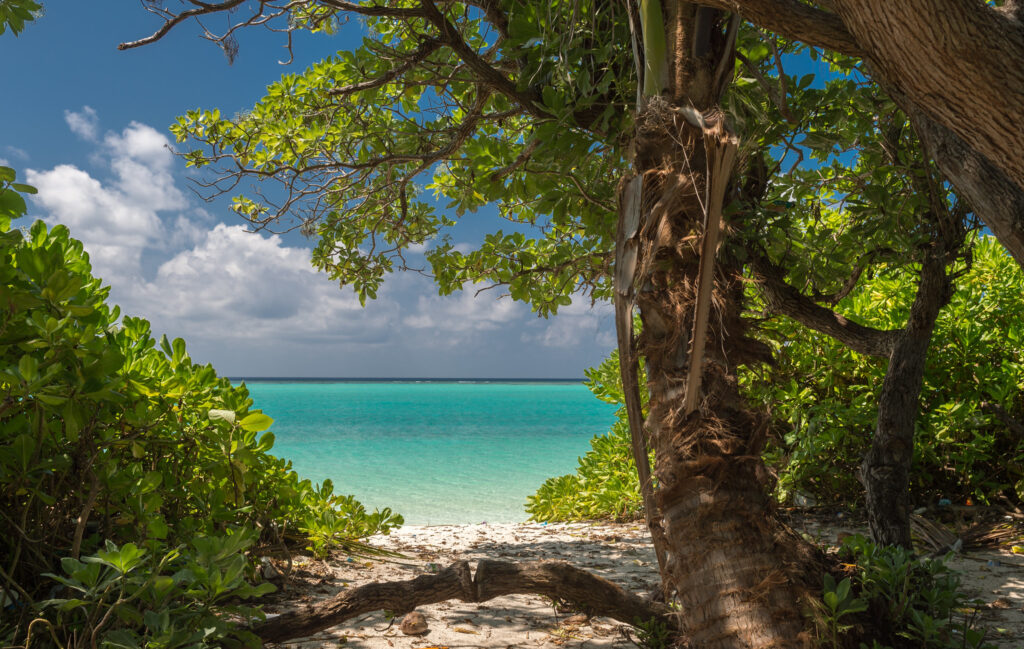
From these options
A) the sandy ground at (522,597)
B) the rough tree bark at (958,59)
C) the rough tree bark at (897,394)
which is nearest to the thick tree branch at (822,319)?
the rough tree bark at (897,394)

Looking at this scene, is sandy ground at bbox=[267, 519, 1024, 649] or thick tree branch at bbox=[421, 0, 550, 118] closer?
sandy ground at bbox=[267, 519, 1024, 649]

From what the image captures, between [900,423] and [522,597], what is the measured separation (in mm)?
2457

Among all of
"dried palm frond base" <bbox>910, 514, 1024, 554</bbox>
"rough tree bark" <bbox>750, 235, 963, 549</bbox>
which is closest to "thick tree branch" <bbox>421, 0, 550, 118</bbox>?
"rough tree bark" <bbox>750, 235, 963, 549</bbox>

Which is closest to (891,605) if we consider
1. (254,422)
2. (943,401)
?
(254,422)

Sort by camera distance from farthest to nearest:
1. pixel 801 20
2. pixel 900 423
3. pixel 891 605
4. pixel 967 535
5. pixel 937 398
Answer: pixel 937 398 → pixel 967 535 → pixel 900 423 → pixel 891 605 → pixel 801 20

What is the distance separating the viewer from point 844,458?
5.53 metres

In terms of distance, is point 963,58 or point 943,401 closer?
point 963,58

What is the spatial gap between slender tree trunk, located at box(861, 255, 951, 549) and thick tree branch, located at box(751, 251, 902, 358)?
0.45 feet

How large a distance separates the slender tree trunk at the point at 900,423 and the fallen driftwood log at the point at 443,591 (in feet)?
6.24

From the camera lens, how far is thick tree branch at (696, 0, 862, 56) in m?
1.88

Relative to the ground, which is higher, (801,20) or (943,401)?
(801,20)

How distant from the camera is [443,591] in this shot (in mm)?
2334

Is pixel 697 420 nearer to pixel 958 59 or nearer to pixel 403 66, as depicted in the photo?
pixel 958 59

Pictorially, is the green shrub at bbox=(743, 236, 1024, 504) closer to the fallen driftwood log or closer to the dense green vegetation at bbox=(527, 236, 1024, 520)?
the dense green vegetation at bbox=(527, 236, 1024, 520)
